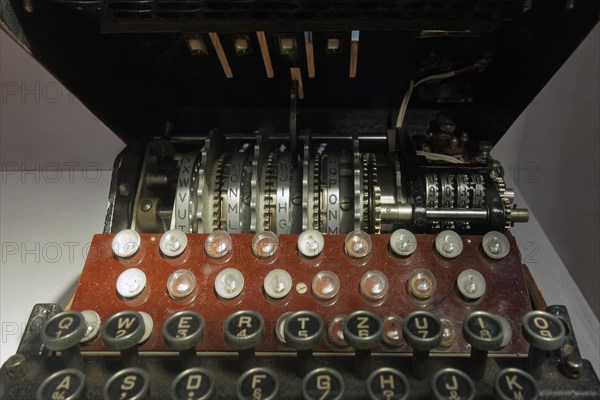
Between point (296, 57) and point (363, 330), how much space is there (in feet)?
2.91

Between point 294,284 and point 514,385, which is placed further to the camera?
point 294,284

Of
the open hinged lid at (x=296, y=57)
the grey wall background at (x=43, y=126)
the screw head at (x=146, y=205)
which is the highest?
the grey wall background at (x=43, y=126)

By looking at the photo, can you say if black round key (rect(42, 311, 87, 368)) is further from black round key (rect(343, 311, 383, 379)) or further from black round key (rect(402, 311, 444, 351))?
black round key (rect(402, 311, 444, 351))

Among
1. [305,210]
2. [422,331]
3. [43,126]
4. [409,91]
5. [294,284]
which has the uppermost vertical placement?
[43,126]

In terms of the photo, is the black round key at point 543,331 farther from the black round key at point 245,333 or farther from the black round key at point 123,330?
the black round key at point 123,330

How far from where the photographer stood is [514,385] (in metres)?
1.02

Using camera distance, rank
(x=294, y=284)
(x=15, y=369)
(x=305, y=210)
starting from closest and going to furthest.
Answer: (x=15, y=369) < (x=294, y=284) < (x=305, y=210)

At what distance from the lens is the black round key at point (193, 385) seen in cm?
101

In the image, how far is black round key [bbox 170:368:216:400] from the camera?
1015mm

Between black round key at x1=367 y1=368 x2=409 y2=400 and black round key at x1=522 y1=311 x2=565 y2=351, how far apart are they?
238 millimetres

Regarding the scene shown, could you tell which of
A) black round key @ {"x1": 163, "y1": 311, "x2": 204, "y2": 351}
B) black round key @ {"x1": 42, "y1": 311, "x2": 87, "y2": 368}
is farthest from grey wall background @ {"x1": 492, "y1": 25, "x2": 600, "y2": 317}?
black round key @ {"x1": 42, "y1": 311, "x2": 87, "y2": 368}

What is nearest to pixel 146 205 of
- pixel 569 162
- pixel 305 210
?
pixel 305 210

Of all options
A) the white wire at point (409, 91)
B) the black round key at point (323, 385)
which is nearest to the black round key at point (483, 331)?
the black round key at point (323, 385)

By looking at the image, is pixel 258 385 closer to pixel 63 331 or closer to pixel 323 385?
pixel 323 385
